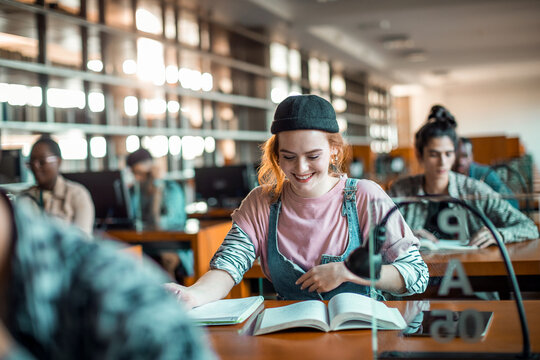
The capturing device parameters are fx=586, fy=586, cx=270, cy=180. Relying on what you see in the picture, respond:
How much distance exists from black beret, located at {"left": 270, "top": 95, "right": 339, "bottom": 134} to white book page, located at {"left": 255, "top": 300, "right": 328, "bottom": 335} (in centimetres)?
48

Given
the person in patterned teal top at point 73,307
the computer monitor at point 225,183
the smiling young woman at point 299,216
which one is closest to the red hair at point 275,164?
the smiling young woman at point 299,216

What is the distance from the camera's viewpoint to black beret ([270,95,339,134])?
160 centimetres

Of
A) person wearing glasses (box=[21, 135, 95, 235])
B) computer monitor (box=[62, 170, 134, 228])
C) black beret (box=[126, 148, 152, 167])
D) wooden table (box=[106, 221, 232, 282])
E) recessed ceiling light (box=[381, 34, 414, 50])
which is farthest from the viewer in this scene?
recessed ceiling light (box=[381, 34, 414, 50])

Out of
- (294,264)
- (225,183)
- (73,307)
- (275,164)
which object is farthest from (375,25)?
(73,307)

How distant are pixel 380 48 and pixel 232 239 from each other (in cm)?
1172

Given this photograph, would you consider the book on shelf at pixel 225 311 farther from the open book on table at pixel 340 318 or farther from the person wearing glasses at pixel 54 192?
the person wearing glasses at pixel 54 192

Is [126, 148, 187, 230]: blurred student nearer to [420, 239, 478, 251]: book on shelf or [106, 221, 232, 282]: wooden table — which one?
[106, 221, 232, 282]: wooden table

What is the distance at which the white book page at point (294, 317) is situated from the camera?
49.6 inches

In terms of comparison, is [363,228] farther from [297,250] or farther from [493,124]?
[493,124]

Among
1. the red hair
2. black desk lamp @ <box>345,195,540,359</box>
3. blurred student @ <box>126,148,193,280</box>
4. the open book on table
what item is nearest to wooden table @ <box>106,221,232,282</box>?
blurred student @ <box>126,148,193,280</box>

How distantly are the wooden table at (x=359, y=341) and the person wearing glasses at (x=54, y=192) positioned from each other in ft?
7.24

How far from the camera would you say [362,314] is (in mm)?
1242

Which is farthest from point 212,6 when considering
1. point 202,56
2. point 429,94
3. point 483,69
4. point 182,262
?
point 429,94

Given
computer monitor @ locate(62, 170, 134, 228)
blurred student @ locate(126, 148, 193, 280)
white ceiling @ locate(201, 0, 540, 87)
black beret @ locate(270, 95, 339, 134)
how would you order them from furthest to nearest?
white ceiling @ locate(201, 0, 540, 87)
blurred student @ locate(126, 148, 193, 280)
computer monitor @ locate(62, 170, 134, 228)
black beret @ locate(270, 95, 339, 134)
